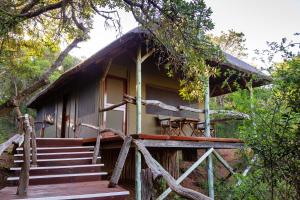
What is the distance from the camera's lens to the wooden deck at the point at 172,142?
6.11 meters

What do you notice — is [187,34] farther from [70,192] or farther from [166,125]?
[166,125]

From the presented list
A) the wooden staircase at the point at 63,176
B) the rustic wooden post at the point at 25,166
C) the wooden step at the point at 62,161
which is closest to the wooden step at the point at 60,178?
the wooden staircase at the point at 63,176

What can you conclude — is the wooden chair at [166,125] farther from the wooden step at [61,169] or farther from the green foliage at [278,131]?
the green foliage at [278,131]

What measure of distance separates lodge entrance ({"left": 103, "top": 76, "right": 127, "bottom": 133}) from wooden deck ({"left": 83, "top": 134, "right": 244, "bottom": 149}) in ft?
4.36

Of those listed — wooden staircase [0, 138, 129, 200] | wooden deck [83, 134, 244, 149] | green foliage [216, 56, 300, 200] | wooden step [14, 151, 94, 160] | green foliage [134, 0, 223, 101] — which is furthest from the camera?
wooden step [14, 151, 94, 160]

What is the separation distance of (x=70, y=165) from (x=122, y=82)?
414 cm

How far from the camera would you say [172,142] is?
22.0 ft

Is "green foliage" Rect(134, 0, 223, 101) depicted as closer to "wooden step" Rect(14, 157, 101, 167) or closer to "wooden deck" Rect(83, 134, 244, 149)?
"wooden deck" Rect(83, 134, 244, 149)

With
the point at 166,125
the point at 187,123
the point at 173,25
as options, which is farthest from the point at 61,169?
the point at 187,123

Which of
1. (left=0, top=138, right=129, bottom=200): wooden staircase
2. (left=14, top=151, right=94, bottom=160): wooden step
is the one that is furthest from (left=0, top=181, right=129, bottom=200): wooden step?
(left=14, top=151, right=94, bottom=160): wooden step

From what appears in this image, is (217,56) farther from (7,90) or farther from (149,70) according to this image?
(7,90)

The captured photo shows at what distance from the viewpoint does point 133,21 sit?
20.4ft

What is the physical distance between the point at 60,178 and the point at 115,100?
170 inches

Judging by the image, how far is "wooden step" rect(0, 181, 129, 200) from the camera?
402 cm
